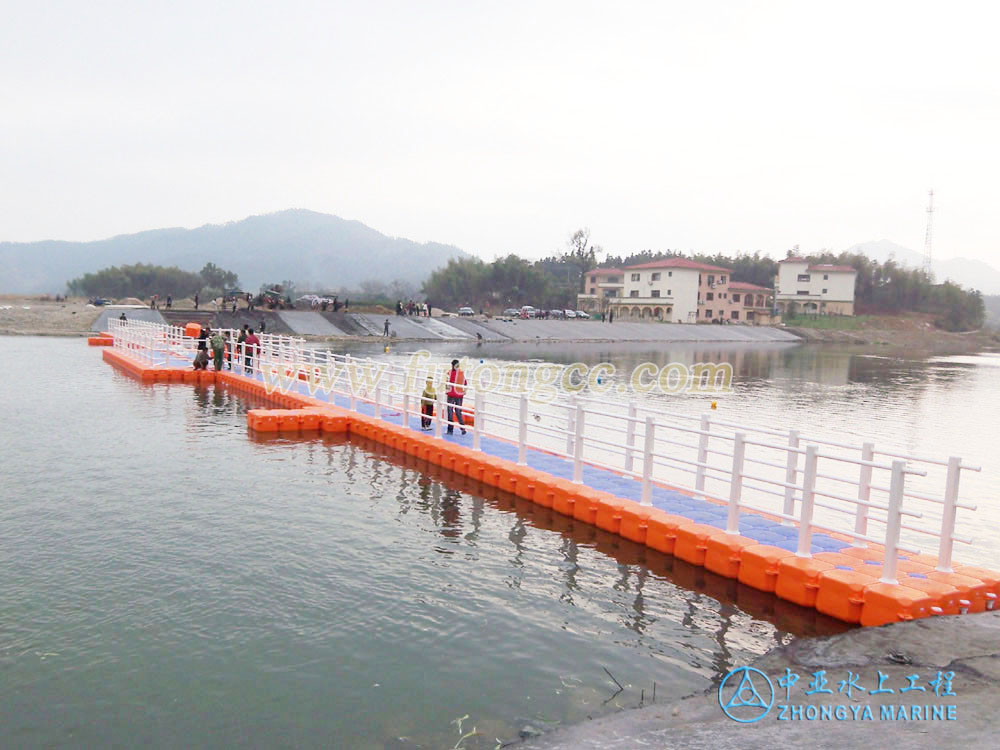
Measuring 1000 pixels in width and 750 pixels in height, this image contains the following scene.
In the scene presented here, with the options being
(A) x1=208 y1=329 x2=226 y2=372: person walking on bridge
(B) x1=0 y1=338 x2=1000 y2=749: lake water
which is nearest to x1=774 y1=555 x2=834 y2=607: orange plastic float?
(B) x1=0 y1=338 x2=1000 y2=749: lake water

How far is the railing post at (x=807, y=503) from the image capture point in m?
8.57

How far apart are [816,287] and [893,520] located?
12309cm

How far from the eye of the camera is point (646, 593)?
9141 millimetres

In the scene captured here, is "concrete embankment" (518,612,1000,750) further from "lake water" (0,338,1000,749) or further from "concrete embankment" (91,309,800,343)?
"concrete embankment" (91,309,800,343)

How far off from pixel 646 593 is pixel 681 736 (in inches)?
136

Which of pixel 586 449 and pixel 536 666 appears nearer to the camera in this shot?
pixel 536 666

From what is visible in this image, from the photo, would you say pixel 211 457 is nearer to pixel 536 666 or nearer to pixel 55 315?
pixel 536 666

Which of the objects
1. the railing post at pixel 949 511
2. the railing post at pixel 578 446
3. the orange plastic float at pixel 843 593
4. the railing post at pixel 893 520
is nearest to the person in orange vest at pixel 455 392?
the railing post at pixel 578 446

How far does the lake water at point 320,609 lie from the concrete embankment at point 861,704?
1.50 feet

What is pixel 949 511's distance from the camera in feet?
25.6

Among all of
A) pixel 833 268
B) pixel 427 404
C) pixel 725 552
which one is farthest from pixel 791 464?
pixel 833 268

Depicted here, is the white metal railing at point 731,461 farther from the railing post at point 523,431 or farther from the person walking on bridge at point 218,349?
the person walking on bridge at point 218,349

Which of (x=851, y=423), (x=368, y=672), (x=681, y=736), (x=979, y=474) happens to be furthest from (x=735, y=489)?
(x=851, y=423)

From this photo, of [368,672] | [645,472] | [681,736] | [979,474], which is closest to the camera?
[681,736]
